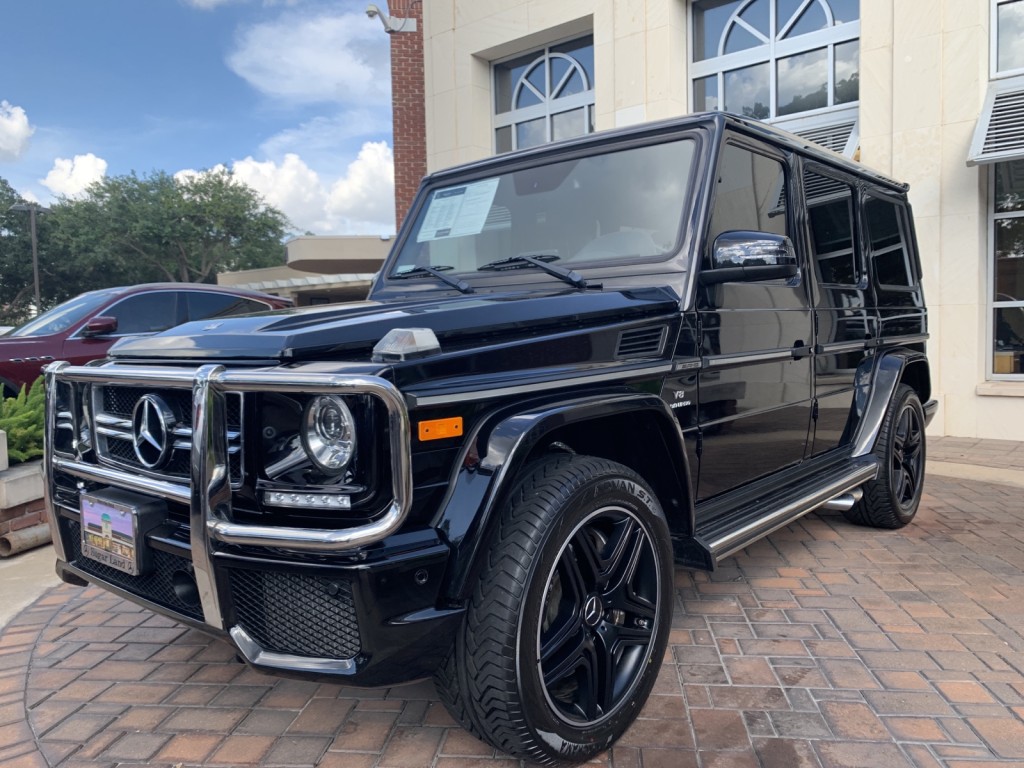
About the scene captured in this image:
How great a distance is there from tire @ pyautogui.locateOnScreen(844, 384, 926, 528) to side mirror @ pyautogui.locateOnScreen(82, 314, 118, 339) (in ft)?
21.3

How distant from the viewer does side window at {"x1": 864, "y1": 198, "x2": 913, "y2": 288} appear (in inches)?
176

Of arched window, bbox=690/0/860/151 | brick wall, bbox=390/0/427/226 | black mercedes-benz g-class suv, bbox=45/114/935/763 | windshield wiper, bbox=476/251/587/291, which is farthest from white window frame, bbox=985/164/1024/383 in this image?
brick wall, bbox=390/0/427/226

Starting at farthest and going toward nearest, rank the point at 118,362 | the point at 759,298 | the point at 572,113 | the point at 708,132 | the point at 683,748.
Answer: the point at 572,113, the point at 759,298, the point at 708,132, the point at 118,362, the point at 683,748

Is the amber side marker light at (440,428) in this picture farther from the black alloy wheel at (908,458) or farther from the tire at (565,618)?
the black alloy wheel at (908,458)

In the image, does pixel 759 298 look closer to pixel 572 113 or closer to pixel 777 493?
pixel 777 493

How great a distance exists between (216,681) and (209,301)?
5920 millimetres

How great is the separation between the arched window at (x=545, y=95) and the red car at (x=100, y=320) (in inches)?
233

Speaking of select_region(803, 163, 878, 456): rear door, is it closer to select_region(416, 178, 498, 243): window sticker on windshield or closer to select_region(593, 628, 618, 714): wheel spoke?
select_region(416, 178, 498, 243): window sticker on windshield

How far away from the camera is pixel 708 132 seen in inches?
120

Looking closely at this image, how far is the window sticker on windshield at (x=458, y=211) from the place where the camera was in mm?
3479

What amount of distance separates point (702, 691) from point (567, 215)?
6.32 feet

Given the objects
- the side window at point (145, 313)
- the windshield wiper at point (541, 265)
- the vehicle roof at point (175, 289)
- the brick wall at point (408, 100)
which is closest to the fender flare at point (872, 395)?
the windshield wiper at point (541, 265)

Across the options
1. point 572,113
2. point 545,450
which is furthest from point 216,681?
point 572,113

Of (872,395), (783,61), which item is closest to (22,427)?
(872,395)
